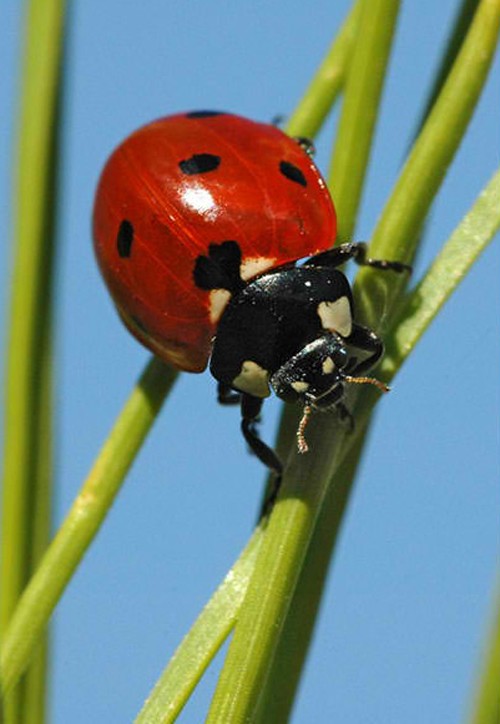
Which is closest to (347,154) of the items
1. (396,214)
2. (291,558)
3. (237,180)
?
(396,214)

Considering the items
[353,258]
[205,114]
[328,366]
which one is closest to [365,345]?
[353,258]

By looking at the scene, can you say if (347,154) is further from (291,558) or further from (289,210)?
(289,210)

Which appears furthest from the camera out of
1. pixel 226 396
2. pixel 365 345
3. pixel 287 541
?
pixel 226 396

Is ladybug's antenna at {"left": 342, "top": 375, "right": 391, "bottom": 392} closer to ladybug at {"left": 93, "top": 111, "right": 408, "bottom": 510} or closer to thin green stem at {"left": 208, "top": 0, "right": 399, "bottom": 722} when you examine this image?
thin green stem at {"left": 208, "top": 0, "right": 399, "bottom": 722}

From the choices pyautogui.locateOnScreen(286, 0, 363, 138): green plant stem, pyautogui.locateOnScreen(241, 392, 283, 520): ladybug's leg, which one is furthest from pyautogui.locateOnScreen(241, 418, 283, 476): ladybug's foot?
pyautogui.locateOnScreen(286, 0, 363, 138): green plant stem

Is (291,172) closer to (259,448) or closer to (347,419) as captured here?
(259,448)

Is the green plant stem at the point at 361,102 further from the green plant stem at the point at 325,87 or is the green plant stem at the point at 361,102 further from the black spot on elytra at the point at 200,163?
the black spot on elytra at the point at 200,163
